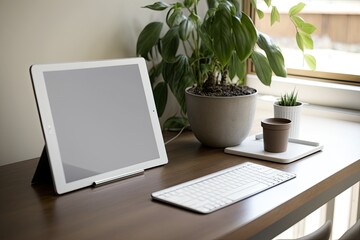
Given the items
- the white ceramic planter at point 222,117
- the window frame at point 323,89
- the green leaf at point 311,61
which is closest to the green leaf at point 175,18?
the white ceramic planter at point 222,117

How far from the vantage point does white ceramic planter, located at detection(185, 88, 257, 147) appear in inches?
64.0

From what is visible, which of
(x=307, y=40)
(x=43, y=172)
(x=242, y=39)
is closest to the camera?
(x=43, y=172)

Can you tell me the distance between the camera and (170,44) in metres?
1.74

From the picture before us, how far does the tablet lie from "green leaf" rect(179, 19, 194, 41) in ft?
0.59

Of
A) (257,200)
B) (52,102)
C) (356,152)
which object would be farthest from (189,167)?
(356,152)

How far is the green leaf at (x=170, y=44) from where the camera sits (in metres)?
1.74

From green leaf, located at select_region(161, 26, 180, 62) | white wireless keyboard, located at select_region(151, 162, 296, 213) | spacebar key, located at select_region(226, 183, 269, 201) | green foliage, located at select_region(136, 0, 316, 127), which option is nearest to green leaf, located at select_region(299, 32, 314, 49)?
green foliage, located at select_region(136, 0, 316, 127)

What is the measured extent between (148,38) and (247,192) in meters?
0.72

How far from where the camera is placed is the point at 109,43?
181 cm

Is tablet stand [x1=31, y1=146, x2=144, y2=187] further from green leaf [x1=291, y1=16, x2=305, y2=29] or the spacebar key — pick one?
green leaf [x1=291, y1=16, x2=305, y2=29]

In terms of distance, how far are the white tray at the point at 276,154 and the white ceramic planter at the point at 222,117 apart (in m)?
0.04

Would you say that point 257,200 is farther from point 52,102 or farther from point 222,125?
point 52,102

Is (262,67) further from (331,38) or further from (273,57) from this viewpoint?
(331,38)

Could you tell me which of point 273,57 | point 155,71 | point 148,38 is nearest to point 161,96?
point 155,71
